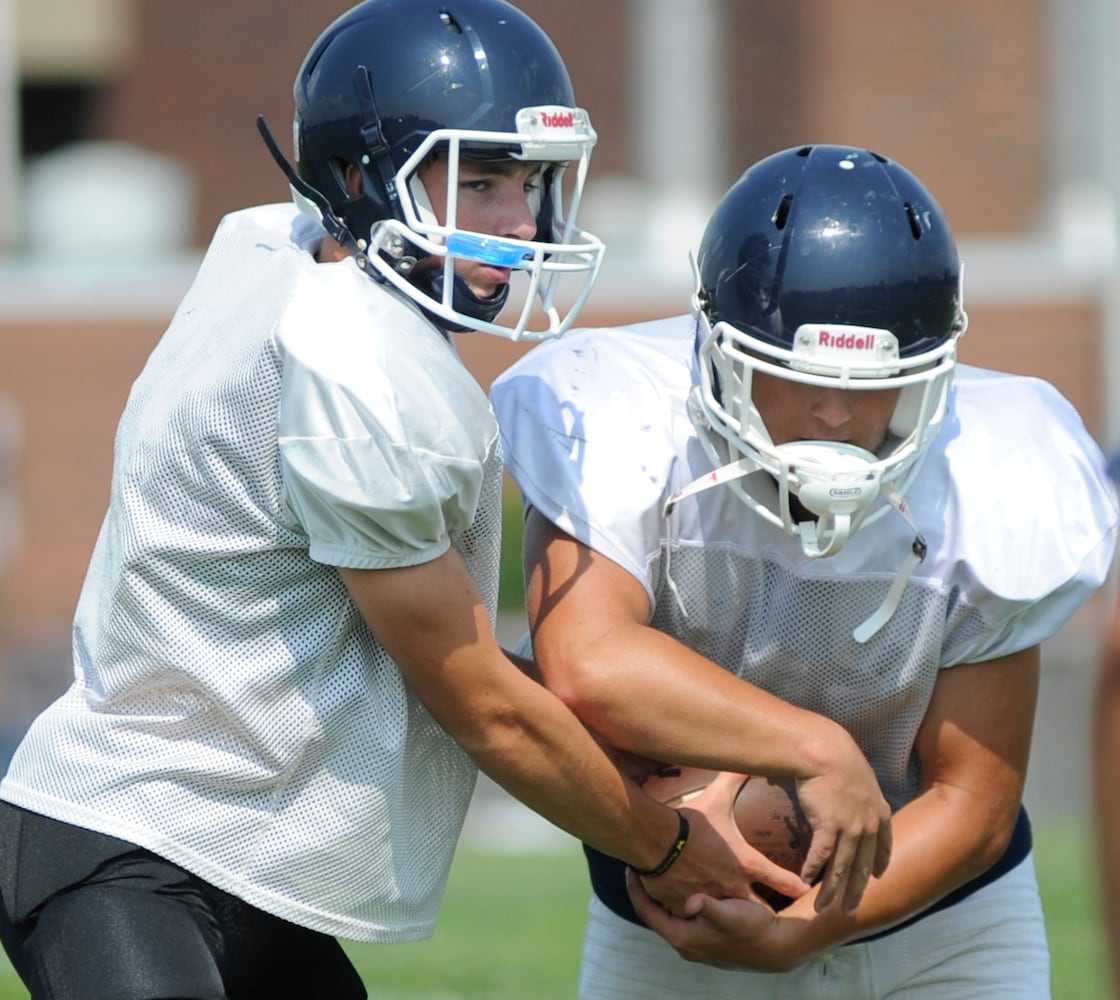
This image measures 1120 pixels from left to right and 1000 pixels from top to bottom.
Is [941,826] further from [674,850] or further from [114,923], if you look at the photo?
[114,923]

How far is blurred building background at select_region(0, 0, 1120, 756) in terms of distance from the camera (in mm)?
14039

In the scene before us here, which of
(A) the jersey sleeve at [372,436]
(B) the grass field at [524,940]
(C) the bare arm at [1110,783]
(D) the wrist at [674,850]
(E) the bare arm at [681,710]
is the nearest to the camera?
(C) the bare arm at [1110,783]

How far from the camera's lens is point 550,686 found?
9.63 feet

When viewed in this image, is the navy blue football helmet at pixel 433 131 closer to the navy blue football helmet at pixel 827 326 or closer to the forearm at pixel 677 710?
the navy blue football helmet at pixel 827 326

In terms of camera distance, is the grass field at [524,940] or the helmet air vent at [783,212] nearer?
the helmet air vent at [783,212]

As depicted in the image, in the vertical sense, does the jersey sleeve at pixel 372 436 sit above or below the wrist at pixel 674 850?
above

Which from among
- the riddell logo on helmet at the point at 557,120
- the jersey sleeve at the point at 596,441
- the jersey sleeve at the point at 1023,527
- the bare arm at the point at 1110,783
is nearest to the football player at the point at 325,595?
the riddell logo on helmet at the point at 557,120

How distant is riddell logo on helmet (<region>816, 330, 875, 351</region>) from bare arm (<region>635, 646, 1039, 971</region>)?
58 centimetres

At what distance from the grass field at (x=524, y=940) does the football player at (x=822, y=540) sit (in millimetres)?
2707

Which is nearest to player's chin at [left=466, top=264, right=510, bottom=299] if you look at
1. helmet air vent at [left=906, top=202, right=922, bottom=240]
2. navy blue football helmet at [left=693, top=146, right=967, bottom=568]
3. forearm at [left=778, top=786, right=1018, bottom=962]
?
navy blue football helmet at [left=693, top=146, right=967, bottom=568]

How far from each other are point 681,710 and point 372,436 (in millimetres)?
636

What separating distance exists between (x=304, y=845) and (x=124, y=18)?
15.9 m

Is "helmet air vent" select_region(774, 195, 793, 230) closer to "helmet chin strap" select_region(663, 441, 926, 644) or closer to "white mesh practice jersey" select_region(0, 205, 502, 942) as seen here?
"helmet chin strap" select_region(663, 441, 926, 644)

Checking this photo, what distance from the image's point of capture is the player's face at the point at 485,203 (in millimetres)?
2861
